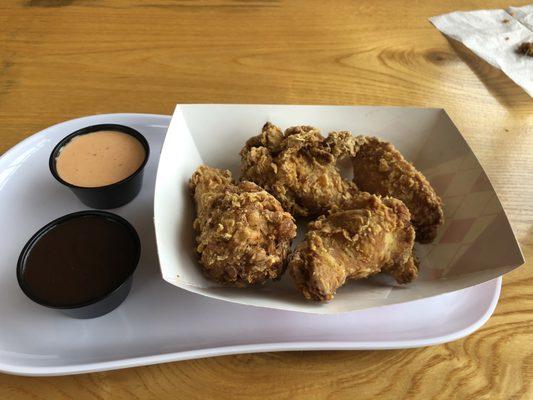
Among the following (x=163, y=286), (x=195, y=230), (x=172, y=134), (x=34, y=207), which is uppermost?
(x=172, y=134)

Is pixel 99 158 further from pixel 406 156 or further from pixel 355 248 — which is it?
pixel 406 156

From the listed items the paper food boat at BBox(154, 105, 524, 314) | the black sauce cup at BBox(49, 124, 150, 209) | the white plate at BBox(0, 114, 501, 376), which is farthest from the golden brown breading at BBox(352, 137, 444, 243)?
the black sauce cup at BBox(49, 124, 150, 209)

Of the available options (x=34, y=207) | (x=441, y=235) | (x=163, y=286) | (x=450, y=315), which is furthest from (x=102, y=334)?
(x=441, y=235)

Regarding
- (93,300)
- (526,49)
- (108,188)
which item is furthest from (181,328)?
(526,49)

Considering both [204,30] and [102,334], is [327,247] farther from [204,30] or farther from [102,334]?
[204,30]

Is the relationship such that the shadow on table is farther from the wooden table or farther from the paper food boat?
the paper food boat
